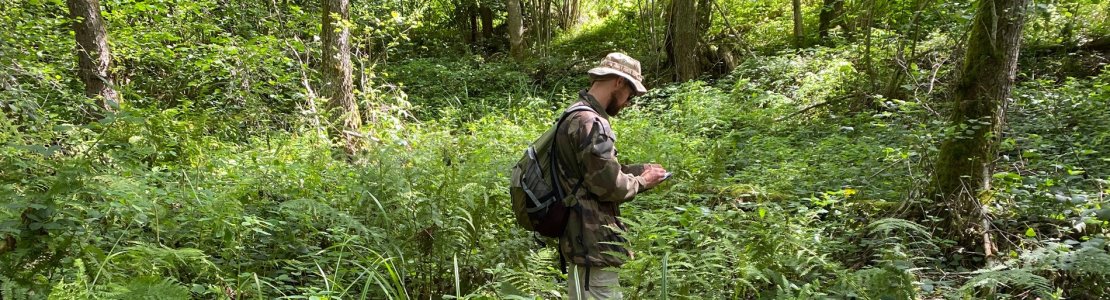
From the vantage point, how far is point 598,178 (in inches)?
117

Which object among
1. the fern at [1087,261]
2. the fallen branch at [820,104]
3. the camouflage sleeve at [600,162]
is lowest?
the fallen branch at [820,104]

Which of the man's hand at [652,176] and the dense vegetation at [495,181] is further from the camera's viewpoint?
the man's hand at [652,176]

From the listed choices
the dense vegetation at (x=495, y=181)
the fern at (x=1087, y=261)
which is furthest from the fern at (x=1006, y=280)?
the fern at (x=1087, y=261)

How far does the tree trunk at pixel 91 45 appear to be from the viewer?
6.86 metres

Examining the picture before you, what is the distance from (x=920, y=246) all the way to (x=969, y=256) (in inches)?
10.6

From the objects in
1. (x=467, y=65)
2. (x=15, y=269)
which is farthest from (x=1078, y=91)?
(x=467, y=65)

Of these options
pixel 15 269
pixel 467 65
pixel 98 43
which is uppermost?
pixel 98 43

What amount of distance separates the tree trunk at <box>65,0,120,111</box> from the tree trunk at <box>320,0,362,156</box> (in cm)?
231

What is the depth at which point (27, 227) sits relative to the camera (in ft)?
8.87

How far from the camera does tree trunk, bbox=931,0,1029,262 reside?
3795mm

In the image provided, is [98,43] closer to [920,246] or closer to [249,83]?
[249,83]

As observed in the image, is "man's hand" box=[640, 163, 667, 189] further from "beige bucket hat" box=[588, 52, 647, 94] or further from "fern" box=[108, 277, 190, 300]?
"fern" box=[108, 277, 190, 300]

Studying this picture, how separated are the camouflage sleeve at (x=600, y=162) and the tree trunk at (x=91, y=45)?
20.9 feet

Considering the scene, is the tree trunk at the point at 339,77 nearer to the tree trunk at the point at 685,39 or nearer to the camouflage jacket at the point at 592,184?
the camouflage jacket at the point at 592,184
